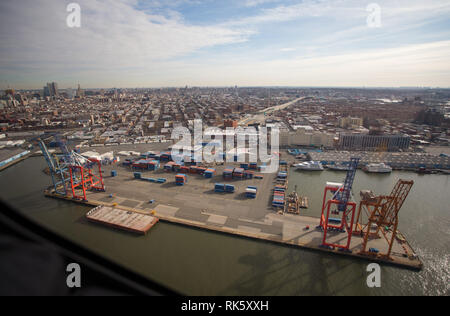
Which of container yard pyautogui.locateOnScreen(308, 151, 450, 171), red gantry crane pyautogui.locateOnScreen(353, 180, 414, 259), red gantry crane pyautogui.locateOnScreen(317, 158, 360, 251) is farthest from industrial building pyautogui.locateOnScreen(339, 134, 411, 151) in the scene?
red gantry crane pyautogui.locateOnScreen(317, 158, 360, 251)

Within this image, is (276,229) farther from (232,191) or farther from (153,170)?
(153,170)

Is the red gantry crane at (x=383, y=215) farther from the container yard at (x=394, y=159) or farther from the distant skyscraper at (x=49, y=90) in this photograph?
the distant skyscraper at (x=49, y=90)

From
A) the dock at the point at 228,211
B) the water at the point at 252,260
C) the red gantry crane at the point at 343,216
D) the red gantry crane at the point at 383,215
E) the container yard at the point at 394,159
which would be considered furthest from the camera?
→ the container yard at the point at 394,159

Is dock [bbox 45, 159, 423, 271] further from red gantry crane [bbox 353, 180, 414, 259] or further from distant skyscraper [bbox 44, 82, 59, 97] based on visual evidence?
distant skyscraper [bbox 44, 82, 59, 97]

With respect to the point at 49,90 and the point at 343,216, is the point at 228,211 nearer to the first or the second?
the point at 343,216

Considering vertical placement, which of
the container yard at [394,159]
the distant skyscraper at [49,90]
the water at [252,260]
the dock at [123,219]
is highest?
the distant skyscraper at [49,90]

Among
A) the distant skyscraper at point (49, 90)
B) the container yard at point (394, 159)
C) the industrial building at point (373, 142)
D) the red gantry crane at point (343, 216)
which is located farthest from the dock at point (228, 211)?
the distant skyscraper at point (49, 90)

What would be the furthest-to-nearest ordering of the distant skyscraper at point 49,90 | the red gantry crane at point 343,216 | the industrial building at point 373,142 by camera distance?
the distant skyscraper at point 49,90, the industrial building at point 373,142, the red gantry crane at point 343,216

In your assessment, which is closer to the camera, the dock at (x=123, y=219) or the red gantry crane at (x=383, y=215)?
the red gantry crane at (x=383, y=215)

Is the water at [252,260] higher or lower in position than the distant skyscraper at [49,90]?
lower
